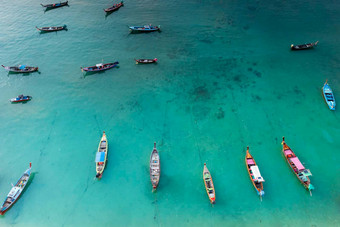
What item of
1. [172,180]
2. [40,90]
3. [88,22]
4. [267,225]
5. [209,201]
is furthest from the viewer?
[88,22]

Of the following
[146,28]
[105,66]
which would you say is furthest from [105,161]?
[146,28]

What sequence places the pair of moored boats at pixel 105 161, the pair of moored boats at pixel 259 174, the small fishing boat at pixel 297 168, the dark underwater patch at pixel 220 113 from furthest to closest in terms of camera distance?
the dark underwater patch at pixel 220 113 < the pair of moored boats at pixel 105 161 < the small fishing boat at pixel 297 168 < the pair of moored boats at pixel 259 174

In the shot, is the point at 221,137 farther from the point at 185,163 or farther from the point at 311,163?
the point at 311,163

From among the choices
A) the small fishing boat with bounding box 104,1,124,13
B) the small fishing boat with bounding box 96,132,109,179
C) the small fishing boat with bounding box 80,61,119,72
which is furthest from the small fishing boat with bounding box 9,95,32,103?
the small fishing boat with bounding box 104,1,124,13

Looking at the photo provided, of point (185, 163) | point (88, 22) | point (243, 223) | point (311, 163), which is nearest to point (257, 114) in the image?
point (311, 163)

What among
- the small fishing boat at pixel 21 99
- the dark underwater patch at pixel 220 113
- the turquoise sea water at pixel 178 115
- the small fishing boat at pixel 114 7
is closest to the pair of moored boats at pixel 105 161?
the turquoise sea water at pixel 178 115

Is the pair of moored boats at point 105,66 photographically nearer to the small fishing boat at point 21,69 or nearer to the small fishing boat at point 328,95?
the small fishing boat at point 21,69
